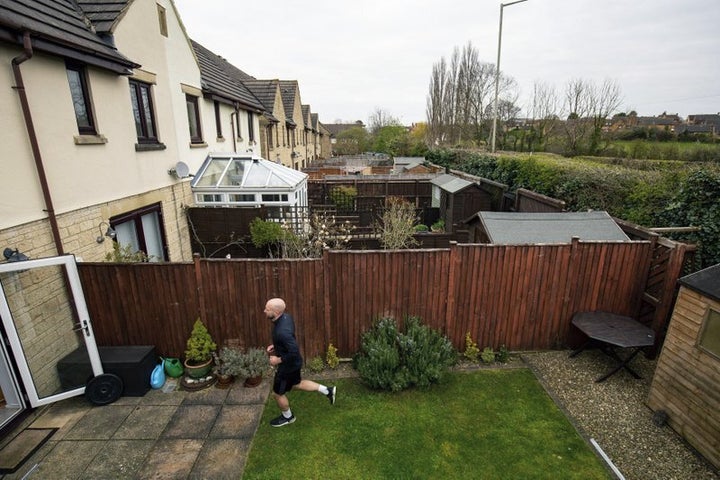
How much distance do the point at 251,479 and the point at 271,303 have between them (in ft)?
6.62

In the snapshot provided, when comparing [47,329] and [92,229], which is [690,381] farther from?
[92,229]

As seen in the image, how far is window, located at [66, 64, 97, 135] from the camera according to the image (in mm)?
6145

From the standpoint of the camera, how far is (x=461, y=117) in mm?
43438

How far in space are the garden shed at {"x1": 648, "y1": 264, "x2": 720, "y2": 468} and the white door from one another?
8.12m

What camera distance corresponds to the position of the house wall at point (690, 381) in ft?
14.1

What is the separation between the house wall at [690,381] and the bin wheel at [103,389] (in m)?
7.86

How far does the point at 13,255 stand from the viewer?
467 cm

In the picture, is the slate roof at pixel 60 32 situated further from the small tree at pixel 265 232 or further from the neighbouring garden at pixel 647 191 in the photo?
the neighbouring garden at pixel 647 191

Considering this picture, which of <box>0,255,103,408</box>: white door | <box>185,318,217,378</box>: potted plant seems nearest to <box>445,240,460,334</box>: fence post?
<box>185,318,217,378</box>: potted plant

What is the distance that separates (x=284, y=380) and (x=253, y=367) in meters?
1.18

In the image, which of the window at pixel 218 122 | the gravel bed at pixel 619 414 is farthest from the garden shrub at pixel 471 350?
the window at pixel 218 122

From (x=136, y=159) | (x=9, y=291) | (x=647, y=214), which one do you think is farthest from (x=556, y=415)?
(x=136, y=159)

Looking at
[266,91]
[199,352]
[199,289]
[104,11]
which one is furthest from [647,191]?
[266,91]

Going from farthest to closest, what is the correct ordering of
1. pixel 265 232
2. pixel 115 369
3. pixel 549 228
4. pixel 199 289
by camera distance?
pixel 265 232, pixel 549 228, pixel 199 289, pixel 115 369
